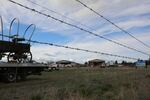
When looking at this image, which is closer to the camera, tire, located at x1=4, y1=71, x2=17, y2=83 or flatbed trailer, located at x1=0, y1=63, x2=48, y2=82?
flatbed trailer, located at x1=0, y1=63, x2=48, y2=82

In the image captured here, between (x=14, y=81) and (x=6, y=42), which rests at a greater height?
(x=6, y=42)

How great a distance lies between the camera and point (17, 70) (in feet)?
76.3

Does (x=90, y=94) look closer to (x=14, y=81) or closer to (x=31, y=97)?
(x=31, y=97)

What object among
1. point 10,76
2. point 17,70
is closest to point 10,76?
point 10,76

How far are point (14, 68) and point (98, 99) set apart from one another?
1057 centimetres

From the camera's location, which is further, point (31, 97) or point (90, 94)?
point (90, 94)

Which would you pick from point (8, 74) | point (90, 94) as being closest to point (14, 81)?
point (8, 74)

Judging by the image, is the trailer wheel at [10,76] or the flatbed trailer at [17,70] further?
the trailer wheel at [10,76]

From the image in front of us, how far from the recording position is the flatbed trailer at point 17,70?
22250 mm

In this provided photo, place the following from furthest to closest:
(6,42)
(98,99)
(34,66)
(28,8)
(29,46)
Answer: (34,66)
(29,46)
(6,42)
(98,99)
(28,8)

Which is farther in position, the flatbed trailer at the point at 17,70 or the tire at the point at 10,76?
the tire at the point at 10,76

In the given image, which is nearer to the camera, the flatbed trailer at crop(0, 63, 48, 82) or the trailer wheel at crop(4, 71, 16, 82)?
the flatbed trailer at crop(0, 63, 48, 82)

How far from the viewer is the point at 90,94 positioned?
14.9m

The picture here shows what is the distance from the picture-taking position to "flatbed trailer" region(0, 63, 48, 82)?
22250mm
